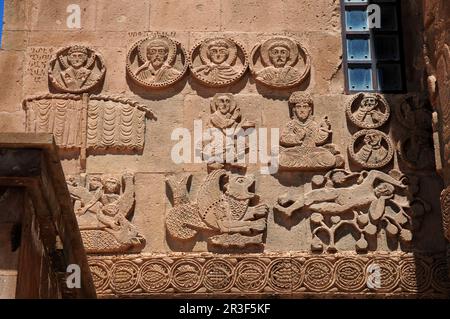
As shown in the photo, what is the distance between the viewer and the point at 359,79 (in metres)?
13.0

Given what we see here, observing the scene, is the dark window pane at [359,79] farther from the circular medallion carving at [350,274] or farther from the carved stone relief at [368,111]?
the circular medallion carving at [350,274]

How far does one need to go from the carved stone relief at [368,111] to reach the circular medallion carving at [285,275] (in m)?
1.83

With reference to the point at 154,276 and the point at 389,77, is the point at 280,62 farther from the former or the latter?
the point at 154,276

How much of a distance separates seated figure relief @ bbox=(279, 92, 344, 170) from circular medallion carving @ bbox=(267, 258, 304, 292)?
1119 mm

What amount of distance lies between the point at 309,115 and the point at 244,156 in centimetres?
89

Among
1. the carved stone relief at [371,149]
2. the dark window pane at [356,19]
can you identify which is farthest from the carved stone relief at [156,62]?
the carved stone relief at [371,149]

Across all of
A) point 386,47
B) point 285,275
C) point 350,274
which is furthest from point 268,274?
point 386,47

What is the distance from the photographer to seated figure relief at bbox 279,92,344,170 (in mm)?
12328

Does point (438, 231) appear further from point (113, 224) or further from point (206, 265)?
point (113, 224)

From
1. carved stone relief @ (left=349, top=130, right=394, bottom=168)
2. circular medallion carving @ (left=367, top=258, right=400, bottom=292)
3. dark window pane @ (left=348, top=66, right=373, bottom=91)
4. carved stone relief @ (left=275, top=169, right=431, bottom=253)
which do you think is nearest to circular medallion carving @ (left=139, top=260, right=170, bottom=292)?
carved stone relief @ (left=275, top=169, right=431, bottom=253)

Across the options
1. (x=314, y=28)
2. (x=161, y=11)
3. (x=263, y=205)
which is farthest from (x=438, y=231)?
(x=161, y=11)

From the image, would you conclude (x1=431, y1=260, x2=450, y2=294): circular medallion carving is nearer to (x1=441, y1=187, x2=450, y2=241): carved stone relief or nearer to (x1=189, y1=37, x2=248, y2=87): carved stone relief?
(x1=441, y1=187, x2=450, y2=241): carved stone relief

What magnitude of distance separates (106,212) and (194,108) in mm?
1585

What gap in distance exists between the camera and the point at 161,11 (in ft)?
43.2
